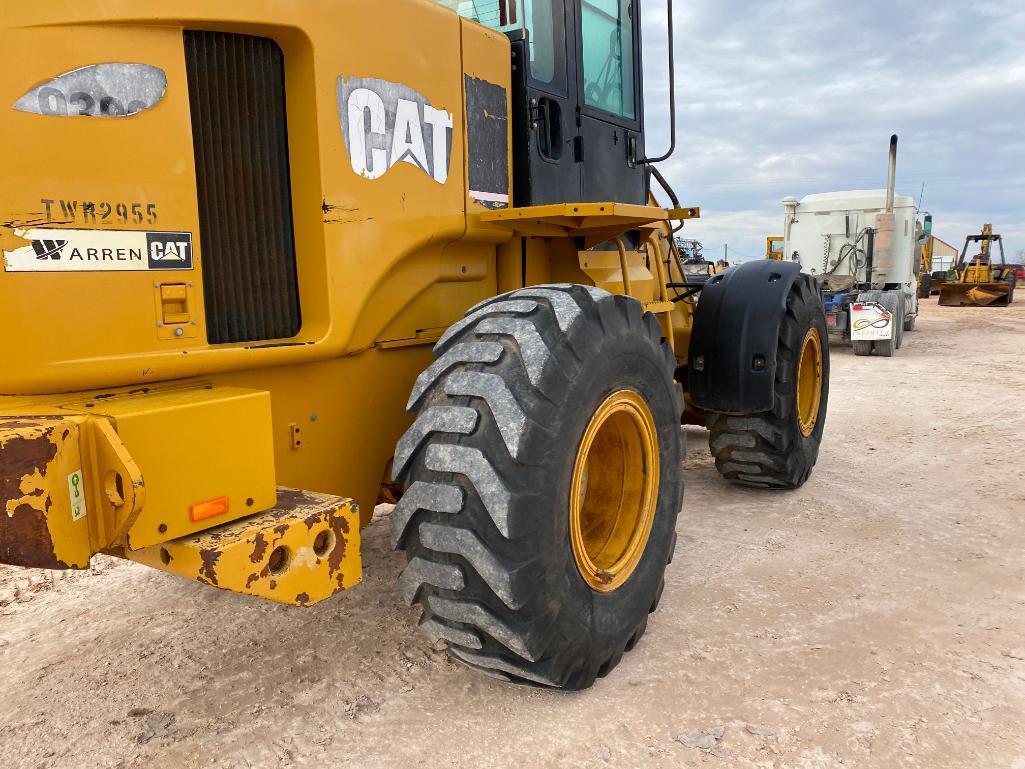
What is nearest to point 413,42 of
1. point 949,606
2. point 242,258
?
point 242,258

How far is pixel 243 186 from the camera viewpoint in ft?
8.23

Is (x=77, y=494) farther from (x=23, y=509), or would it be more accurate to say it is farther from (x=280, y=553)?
(x=280, y=553)

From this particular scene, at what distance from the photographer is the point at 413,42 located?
2.86 metres

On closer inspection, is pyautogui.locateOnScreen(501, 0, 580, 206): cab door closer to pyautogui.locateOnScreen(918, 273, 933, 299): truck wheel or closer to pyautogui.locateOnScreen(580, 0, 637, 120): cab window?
pyautogui.locateOnScreen(580, 0, 637, 120): cab window

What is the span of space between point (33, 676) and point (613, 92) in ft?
12.0

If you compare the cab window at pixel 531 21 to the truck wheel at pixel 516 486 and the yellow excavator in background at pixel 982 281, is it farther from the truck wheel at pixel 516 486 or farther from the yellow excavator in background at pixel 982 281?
the yellow excavator in background at pixel 982 281

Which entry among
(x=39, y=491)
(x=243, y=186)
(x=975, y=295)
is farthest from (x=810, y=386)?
(x=975, y=295)

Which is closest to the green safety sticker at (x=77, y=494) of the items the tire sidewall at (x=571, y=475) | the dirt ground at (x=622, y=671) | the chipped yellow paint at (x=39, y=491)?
the chipped yellow paint at (x=39, y=491)

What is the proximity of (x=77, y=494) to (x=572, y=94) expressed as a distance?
2688mm

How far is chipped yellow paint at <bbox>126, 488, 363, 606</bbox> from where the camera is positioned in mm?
2160

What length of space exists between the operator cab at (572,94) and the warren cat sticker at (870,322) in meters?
10.7

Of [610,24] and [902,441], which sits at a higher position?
[610,24]

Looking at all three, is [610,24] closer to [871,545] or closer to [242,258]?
[242,258]

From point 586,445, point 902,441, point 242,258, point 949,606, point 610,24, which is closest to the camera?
point 242,258
